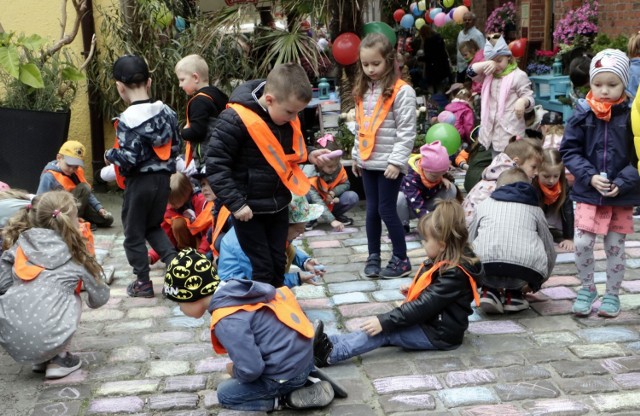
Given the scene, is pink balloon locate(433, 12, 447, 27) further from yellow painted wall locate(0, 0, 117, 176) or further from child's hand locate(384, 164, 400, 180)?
child's hand locate(384, 164, 400, 180)

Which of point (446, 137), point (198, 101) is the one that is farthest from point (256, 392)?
point (446, 137)

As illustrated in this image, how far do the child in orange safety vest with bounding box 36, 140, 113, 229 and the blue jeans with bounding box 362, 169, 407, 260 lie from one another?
2.77 m

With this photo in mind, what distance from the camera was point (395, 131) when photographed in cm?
584

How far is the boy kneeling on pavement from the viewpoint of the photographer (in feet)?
12.0

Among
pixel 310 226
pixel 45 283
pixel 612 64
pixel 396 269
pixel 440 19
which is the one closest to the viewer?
pixel 45 283

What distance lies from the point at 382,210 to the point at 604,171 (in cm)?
161

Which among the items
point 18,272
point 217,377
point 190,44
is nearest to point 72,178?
point 190,44

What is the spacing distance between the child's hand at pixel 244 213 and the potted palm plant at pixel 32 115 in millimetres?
4075

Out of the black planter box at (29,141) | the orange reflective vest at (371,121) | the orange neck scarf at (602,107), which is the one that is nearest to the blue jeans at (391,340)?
the orange neck scarf at (602,107)

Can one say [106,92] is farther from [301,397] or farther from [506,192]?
[301,397]

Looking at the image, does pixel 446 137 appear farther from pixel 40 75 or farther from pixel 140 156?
pixel 40 75

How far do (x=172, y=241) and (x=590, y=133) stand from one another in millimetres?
3371

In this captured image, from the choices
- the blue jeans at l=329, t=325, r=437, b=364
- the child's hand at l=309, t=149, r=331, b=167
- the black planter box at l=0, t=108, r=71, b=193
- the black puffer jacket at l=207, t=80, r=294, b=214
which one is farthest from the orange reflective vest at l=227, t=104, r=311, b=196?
the black planter box at l=0, t=108, r=71, b=193

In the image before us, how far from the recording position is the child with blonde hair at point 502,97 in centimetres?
709
